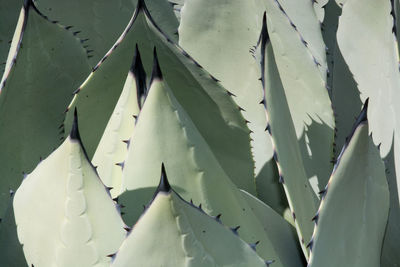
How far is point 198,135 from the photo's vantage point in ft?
2.87

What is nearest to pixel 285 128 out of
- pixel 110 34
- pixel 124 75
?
→ pixel 124 75

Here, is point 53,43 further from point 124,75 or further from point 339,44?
point 339,44

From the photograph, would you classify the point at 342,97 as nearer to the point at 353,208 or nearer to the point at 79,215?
the point at 353,208

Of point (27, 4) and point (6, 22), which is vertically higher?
point (27, 4)

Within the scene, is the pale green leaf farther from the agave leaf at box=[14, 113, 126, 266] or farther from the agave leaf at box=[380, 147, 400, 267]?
the agave leaf at box=[380, 147, 400, 267]

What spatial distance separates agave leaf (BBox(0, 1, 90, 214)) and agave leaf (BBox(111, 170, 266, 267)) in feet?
1.42

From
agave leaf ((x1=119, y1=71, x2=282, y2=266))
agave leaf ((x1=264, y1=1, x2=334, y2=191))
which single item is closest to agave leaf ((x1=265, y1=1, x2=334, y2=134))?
agave leaf ((x1=264, y1=1, x2=334, y2=191))

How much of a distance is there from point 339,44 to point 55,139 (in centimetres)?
55

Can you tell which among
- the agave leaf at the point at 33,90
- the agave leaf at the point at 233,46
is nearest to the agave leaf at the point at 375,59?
the agave leaf at the point at 233,46

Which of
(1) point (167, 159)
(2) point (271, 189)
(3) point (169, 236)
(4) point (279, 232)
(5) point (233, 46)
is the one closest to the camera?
(3) point (169, 236)

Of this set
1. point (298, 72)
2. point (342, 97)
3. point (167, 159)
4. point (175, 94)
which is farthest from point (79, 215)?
point (342, 97)

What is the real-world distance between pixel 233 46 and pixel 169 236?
0.61 m

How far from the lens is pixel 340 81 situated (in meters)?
1.25

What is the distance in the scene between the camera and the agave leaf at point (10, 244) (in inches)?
35.0
